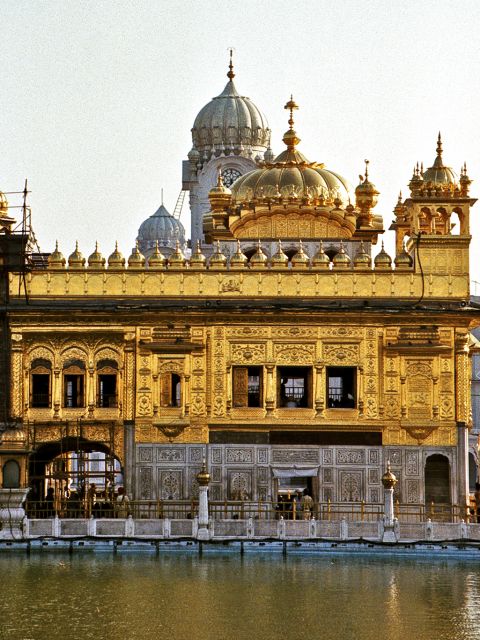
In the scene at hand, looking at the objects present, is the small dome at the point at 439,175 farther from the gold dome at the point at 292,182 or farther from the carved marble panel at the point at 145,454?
the carved marble panel at the point at 145,454

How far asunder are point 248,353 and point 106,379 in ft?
12.3

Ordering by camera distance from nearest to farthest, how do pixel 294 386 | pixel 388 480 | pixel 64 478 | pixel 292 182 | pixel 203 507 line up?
pixel 203 507, pixel 388 480, pixel 64 478, pixel 294 386, pixel 292 182

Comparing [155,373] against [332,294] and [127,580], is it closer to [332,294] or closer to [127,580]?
[332,294]

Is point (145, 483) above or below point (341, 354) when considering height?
below

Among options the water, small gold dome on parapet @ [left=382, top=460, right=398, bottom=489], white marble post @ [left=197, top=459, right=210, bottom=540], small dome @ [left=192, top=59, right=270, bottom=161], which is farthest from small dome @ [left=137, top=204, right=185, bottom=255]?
the water

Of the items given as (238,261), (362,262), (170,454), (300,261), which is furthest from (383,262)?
(170,454)

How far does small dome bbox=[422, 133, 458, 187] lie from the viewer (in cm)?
5306

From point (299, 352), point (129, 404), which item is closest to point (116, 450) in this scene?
point (129, 404)

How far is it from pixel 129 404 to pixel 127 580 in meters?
10.7

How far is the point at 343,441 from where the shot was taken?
5075 centimetres

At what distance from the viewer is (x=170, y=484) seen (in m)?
50.4

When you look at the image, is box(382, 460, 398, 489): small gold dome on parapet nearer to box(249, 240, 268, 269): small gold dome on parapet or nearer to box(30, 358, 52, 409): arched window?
box(249, 240, 268, 269): small gold dome on parapet

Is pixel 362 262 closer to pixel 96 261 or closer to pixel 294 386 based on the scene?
pixel 294 386

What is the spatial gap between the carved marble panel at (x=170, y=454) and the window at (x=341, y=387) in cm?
402
